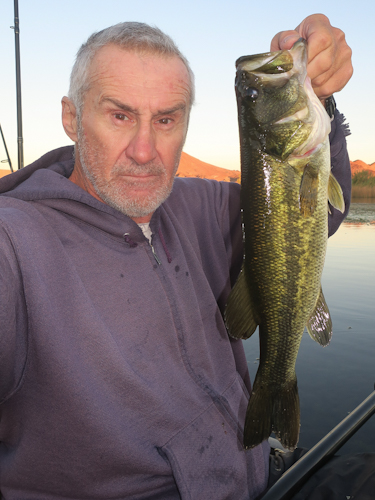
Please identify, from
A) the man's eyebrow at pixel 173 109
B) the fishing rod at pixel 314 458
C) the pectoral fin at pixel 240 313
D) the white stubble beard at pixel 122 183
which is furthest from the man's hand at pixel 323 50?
the fishing rod at pixel 314 458

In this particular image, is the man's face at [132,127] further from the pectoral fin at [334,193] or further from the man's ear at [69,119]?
the pectoral fin at [334,193]

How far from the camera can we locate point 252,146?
203 cm

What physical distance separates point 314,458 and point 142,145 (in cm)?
195

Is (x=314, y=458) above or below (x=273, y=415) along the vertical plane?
below

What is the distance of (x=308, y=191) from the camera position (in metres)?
1.94

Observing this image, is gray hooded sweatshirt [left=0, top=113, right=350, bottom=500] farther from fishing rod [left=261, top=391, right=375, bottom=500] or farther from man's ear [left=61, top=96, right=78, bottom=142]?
man's ear [left=61, top=96, right=78, bottom=142]

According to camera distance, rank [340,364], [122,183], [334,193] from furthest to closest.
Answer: [340,364]
[122,183]
[334,193]

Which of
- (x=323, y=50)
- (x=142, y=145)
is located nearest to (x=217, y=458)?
(x=142, y=145)

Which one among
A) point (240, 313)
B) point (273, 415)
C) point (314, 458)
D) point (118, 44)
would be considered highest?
point (118, 44)

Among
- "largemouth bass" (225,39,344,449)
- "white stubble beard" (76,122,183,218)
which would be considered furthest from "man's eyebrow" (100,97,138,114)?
"largemouth bass" (225,39,344,449)

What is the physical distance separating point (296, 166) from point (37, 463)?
1.83m

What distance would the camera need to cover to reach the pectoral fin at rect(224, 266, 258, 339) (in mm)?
2102

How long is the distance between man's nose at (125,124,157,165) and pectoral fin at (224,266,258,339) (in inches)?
31.3

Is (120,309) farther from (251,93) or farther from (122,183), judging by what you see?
(251,93)
